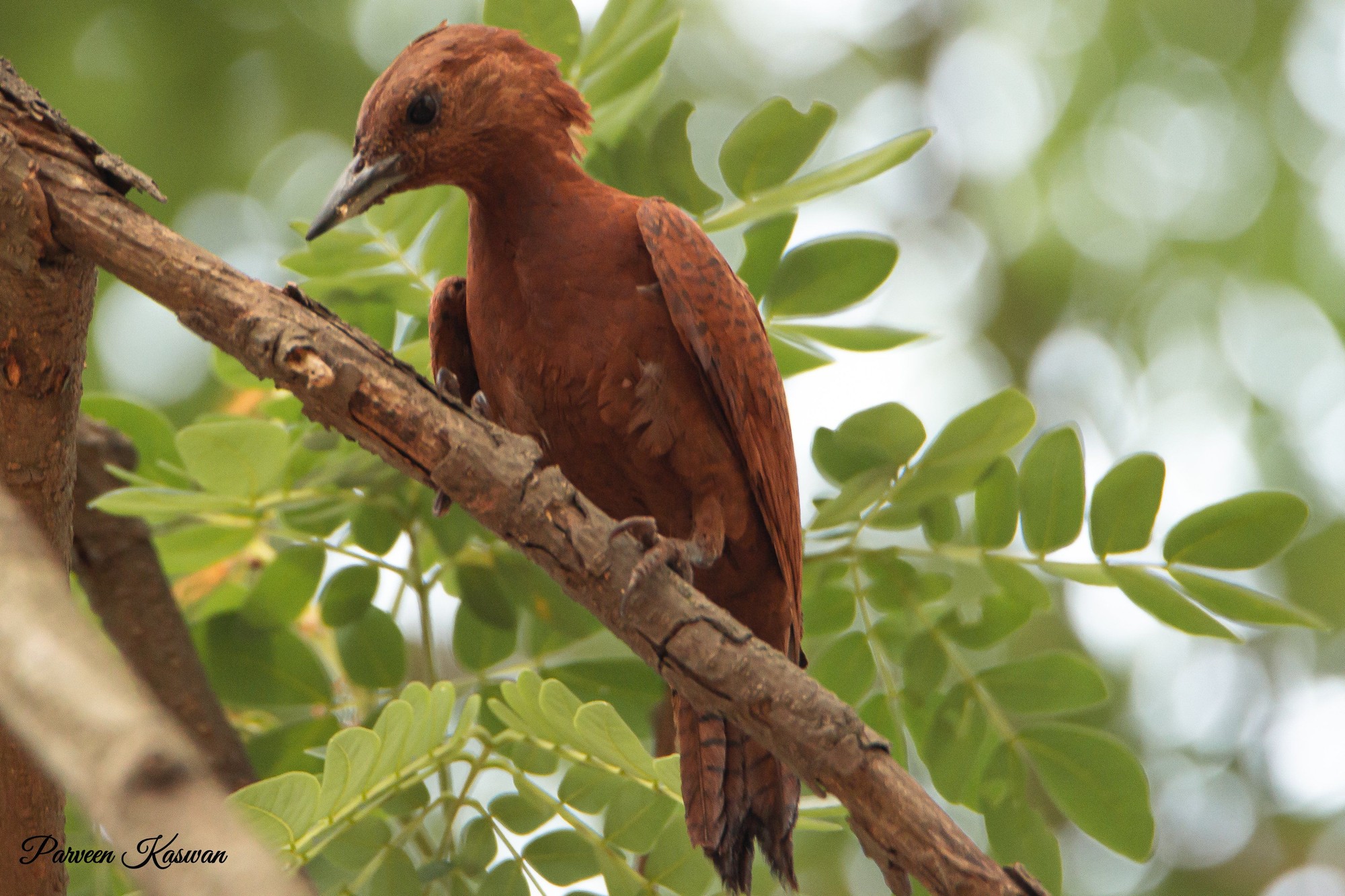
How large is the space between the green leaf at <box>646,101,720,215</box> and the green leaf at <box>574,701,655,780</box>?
55.1 inches

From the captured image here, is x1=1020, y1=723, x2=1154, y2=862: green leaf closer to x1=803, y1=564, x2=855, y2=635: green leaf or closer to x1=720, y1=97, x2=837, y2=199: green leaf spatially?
x1=803, y1=564, x2=855, y2=635: green leaf

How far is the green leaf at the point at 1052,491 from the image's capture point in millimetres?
2570

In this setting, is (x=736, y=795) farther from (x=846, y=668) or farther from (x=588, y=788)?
(x=846, y=668)

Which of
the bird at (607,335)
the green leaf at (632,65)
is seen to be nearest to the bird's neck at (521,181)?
the bird at (607,335)

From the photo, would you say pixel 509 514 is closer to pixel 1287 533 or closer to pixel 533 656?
pixel 533 656

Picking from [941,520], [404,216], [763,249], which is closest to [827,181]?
[763,249]

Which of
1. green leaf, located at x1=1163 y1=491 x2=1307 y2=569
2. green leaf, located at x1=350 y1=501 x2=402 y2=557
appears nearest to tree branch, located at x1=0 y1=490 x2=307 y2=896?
green leaf, located at x1=350 y1=501 x2=402 y2=557

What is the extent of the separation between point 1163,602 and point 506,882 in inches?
62.8

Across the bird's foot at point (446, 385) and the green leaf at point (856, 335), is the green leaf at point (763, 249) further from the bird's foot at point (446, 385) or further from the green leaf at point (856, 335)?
the bird's foot at point (446, 385)

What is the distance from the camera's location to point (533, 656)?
2924 millimetres

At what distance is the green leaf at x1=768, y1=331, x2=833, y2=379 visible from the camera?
2957 millimetres

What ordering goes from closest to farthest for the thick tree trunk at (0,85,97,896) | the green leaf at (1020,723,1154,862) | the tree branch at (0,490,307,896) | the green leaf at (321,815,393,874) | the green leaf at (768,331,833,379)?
1. the tree branch at (0,490,307,896)
2. the thick tree trunk at (0,85,97,896)
3. the green leaf at (321,815,393,874)
4. the green leaf at (1020,723,1154,862)
5. the green leaf at (768,331,833,379)

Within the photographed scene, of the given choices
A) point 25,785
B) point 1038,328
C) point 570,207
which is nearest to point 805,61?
point 1038,328

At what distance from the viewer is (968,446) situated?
256 centimetres
